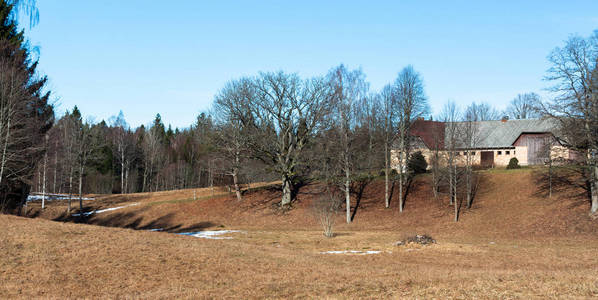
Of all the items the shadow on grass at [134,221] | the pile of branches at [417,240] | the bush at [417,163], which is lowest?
the shadow on grass at [134,221]

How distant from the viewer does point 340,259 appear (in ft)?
63.2

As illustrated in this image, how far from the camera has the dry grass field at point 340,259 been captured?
39.2 feet

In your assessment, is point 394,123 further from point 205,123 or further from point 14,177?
point 14,177

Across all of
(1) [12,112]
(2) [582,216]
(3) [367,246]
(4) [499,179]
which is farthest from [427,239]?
(1) [12,112]

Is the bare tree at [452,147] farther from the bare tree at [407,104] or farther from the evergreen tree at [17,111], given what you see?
the evergreen tree at [17,111]

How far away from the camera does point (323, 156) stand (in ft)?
132

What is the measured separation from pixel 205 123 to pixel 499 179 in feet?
98.4

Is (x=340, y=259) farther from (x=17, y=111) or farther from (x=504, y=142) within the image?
(x=504, y=142)

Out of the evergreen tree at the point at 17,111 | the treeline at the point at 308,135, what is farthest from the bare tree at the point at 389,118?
the evergreen tree at the point at 17,111

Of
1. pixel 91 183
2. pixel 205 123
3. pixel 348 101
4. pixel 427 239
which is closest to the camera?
pixel 427 239

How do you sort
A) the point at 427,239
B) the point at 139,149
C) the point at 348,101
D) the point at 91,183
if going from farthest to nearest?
the point at 139,149
the point at 91,183
the point at 348,101
the point at 427,239

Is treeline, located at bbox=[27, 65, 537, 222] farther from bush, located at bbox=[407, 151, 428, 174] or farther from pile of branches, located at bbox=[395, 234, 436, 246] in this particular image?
pile of branches, located at bbox=[395, 234, 436, 246]

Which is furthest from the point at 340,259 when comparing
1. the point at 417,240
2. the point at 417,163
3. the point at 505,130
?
the point at 505,130

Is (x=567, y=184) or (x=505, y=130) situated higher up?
(x=505, y=130)
